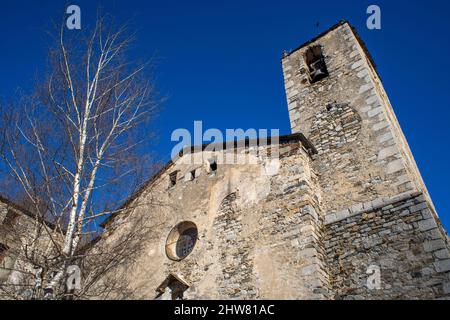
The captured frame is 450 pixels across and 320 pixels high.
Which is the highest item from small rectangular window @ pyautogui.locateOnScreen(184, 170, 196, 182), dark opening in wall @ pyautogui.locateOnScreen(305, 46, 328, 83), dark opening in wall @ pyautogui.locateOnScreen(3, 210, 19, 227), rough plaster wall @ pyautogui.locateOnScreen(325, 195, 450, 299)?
dark opening in wall @ pyautogui.locateOnScreen(305, 46, 328, 83)

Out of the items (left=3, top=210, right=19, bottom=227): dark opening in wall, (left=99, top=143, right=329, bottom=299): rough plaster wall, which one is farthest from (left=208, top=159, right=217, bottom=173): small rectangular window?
(left=3, top=210, right=19, bottom=227): dark opening in wall

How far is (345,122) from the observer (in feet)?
31.5

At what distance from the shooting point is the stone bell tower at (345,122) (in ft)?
26.8

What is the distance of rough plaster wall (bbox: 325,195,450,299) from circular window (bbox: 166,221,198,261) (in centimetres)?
334

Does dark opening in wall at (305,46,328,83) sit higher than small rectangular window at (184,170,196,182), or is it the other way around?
dark opening in wall at (305,46,328,83)

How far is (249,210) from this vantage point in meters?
8.44

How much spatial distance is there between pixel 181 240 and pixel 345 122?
5.31m

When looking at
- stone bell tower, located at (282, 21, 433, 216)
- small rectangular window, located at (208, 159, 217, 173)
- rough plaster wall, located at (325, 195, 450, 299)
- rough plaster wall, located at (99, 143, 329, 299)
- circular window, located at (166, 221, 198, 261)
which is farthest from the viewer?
small rectangular window, located at (208, 159, 217, 173)

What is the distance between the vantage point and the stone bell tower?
8.16 m

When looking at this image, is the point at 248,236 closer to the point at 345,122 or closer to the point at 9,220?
the point at 345,122

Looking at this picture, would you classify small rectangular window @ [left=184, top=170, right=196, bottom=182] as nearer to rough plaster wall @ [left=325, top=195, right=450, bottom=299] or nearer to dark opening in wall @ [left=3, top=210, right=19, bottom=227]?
rough plaster wall @ [left=325, top=195, right=450, bottom=299]
